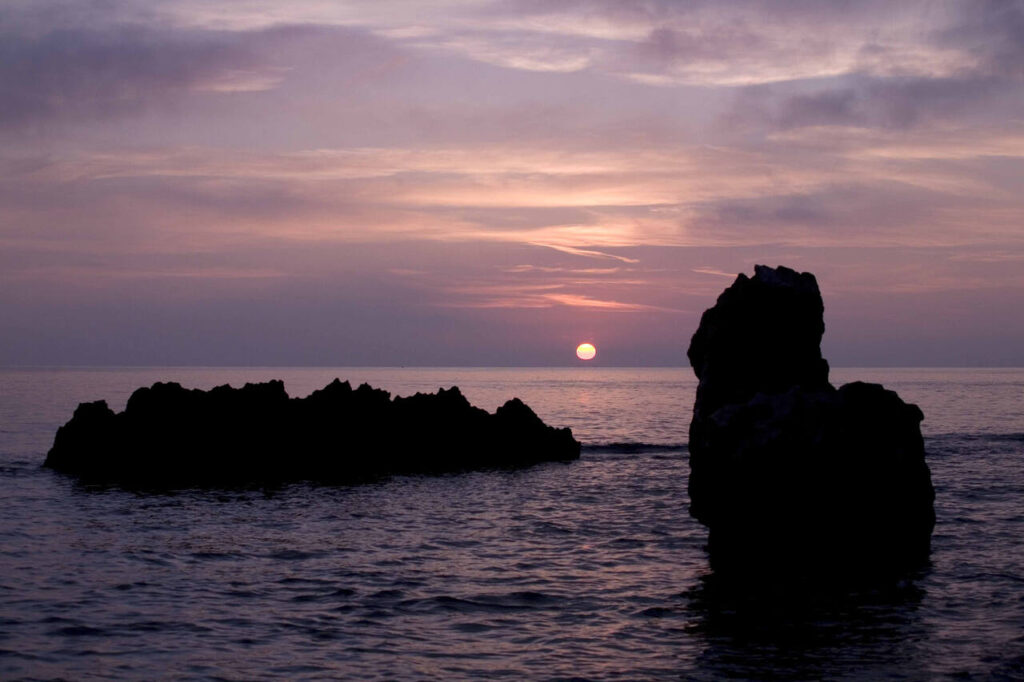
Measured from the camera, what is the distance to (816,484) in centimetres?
2455

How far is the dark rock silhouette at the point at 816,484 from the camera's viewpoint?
24453mm

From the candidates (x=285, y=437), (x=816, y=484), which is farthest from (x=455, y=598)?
(x=285, y=437)

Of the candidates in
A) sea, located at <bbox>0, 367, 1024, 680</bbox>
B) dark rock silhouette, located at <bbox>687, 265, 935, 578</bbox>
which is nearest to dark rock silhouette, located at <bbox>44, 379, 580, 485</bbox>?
sea, located at <bbox>0, 367, 1024, 680</bbox>

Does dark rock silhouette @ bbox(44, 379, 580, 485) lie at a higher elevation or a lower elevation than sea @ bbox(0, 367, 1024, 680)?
higher

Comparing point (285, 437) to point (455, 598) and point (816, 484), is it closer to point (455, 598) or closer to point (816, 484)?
point (455, 598)

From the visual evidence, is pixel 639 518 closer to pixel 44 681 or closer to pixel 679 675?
pixel 679 675

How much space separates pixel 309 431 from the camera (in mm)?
56469

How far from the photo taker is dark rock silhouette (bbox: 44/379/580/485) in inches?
2035

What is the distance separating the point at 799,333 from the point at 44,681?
70.8ft

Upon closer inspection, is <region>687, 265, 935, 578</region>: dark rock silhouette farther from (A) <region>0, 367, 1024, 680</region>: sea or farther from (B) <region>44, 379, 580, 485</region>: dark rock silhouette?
(B) <region>44, 379, 580, 485</region>: dark rock silhouette

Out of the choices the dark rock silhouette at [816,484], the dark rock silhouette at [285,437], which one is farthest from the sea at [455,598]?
the dark rock silhouette at [285,437]

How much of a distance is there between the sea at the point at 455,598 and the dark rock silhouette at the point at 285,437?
36.0ft

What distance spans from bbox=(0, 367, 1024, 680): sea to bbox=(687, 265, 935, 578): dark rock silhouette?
141 cm

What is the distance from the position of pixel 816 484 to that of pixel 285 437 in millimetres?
37187
